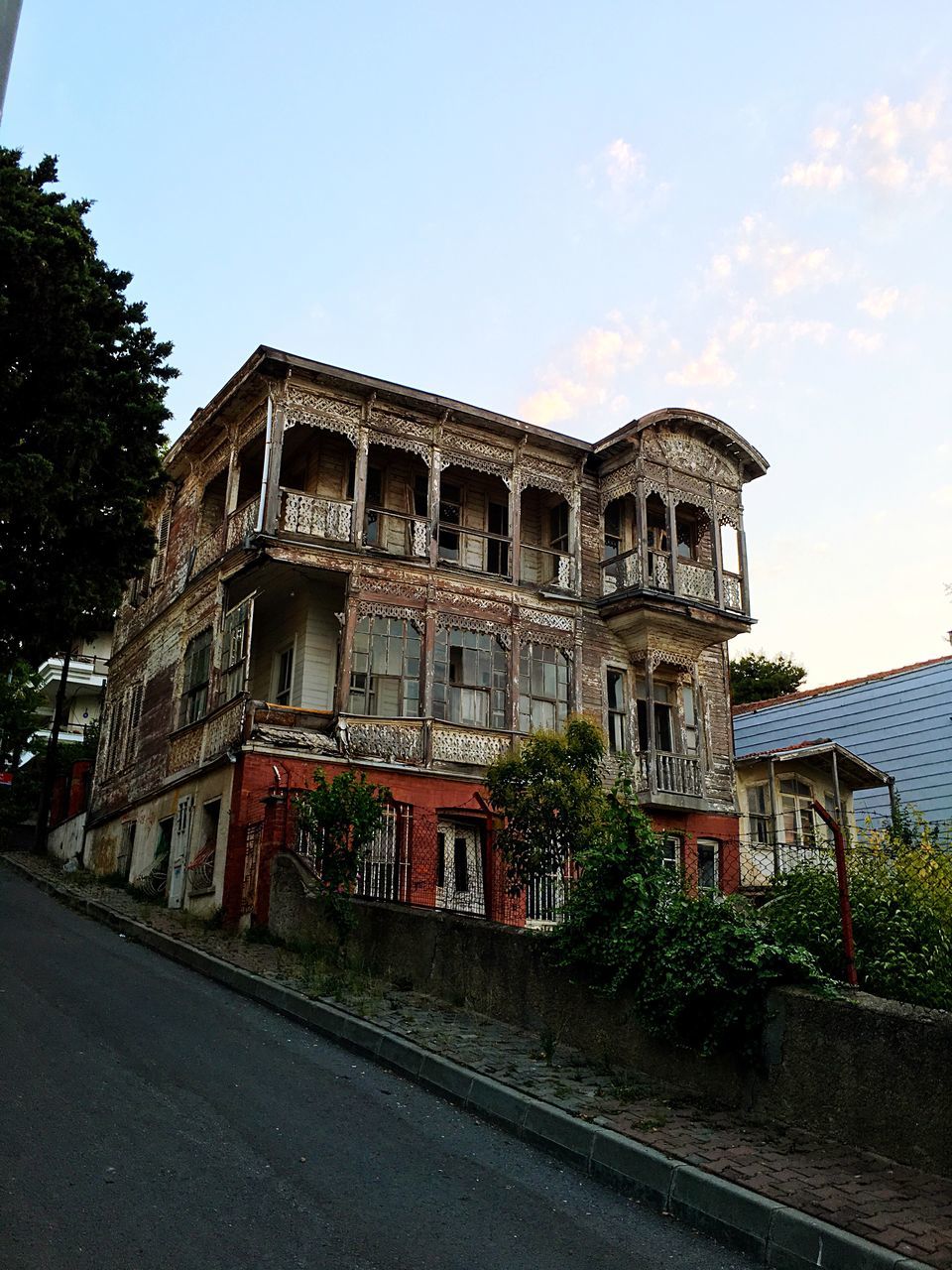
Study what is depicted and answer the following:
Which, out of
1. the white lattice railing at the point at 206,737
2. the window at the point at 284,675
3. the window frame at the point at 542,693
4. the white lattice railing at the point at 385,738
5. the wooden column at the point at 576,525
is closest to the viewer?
the white lattice railing at the point at 206,737

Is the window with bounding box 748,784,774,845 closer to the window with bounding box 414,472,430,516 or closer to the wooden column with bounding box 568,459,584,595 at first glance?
the wooden column with bounding box 568,459,584,595

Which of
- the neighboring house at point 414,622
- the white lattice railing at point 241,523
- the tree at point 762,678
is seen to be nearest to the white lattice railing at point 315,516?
the neighboring house at point 414,622

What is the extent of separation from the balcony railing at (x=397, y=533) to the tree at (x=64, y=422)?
5.54 m

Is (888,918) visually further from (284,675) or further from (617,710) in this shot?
(284,675)

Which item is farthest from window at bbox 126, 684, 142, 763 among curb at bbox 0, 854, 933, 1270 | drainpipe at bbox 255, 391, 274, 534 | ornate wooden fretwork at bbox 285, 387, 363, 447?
curb at bbox 0, 854, 933, 1270

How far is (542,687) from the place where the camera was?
71.1 ft

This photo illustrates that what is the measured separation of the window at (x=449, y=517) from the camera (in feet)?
72.9

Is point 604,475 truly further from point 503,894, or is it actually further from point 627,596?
point 503,894

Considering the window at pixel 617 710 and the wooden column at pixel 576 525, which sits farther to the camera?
→ the wooden column at pixel 576 525

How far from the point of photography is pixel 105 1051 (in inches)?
342

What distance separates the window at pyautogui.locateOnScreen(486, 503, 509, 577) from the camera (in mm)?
22750

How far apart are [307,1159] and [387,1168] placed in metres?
0.49

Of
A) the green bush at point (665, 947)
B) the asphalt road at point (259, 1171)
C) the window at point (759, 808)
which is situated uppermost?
the window at point (759, 808)

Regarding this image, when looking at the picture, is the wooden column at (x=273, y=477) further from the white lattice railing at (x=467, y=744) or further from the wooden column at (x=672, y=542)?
the wooden column at (x=672, y=542)
